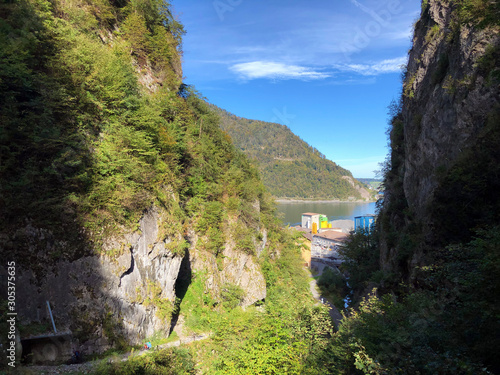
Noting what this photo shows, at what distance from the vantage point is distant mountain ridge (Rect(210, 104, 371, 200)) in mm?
163075

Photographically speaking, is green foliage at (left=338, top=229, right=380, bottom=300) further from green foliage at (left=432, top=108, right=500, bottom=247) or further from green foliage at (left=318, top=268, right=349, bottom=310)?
green foliage at (left=432, top=108, right=500, bottom=247)

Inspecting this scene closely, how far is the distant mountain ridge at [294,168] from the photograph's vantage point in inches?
6420

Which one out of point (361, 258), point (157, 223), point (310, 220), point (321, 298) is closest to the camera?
point (157, 223)

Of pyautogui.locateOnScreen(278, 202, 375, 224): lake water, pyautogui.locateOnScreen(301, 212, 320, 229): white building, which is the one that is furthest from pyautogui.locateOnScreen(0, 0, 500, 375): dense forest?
pyautogui.locateOnScreen(278, 202, 375, 224): lake water

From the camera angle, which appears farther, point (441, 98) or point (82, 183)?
point (441, 98)

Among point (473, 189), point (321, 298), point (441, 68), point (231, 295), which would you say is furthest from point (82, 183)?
point (321, 298)

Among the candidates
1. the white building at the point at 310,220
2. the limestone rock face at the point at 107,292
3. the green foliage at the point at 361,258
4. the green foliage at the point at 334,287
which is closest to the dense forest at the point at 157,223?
the limestone rock face at the point at 107,292

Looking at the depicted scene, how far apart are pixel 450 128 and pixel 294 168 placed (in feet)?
539

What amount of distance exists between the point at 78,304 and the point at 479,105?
13637 mm

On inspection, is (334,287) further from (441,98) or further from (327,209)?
(327,209)

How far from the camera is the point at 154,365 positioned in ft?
20.9

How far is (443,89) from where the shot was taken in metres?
10.3

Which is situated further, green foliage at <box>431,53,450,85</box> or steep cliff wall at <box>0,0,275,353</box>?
green foliage at <box>431,53,450,85</box>

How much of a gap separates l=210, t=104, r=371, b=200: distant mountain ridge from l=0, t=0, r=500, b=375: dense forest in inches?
5572
